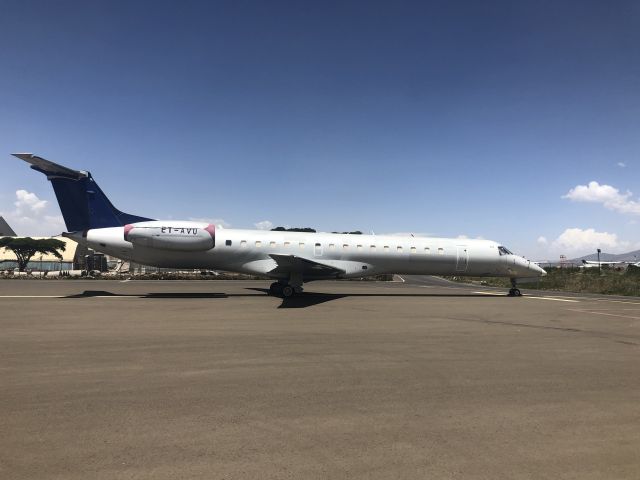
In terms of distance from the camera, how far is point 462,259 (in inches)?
833

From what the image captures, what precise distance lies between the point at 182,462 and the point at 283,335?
231 inches

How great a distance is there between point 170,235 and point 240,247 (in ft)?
9.99

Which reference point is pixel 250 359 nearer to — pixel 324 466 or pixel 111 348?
pixel 111 348

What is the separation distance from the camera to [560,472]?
340 centimetres

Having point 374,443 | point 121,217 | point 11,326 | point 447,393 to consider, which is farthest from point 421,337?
point 121,217

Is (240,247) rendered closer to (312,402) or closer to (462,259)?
(462,259)

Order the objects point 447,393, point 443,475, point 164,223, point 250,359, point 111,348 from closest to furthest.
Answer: point 443,475, point 447,393, point 250,359, point 111,348, point 164,223

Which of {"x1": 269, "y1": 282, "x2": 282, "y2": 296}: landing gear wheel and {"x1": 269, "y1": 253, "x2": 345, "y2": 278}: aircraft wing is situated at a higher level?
{"x1": 269, "y1": 253, "x2": 345, "y2": 278}: aircraft wing

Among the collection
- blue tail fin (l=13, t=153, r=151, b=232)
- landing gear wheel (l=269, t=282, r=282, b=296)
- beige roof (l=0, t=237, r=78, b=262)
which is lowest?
landing gear wheel (l=269, t=282, r=282, b=296)

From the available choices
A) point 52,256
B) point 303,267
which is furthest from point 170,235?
point 52,256

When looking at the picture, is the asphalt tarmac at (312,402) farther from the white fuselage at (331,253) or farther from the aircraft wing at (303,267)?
the white fuselage at (331,253)

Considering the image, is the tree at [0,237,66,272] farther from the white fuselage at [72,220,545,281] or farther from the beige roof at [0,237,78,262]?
the white fuselage at [72,220,545,281]

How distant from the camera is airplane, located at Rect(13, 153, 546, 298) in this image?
17.9 m

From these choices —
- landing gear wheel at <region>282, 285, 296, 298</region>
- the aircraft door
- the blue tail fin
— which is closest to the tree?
the blue tail fin
